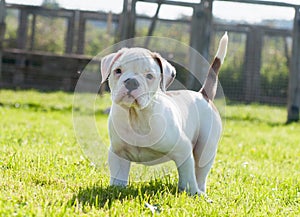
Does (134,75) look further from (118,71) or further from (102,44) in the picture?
(102,44)

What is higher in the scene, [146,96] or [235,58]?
[146,96]

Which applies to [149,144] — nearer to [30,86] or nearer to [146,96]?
[146,96]

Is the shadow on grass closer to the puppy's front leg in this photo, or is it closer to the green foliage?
the puppy's front leg

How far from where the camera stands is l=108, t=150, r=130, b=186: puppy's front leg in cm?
311

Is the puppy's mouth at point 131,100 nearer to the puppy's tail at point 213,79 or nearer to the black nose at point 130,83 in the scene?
the black nose at point 130,83

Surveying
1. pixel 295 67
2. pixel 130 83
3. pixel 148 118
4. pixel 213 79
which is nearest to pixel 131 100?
pixel 130 83

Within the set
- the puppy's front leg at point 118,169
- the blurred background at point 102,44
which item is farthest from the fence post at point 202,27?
the puppy's front leg at point 118,169

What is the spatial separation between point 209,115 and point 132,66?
2.47 feet

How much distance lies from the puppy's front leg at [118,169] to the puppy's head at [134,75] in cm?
38

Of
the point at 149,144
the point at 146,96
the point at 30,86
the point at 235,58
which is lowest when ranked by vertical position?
the point at 30,86

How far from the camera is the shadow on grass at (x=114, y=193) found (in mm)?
2664

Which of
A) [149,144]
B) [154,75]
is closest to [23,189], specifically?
[149,144]

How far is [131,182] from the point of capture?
11.2 ft

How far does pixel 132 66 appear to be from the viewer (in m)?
2.84
